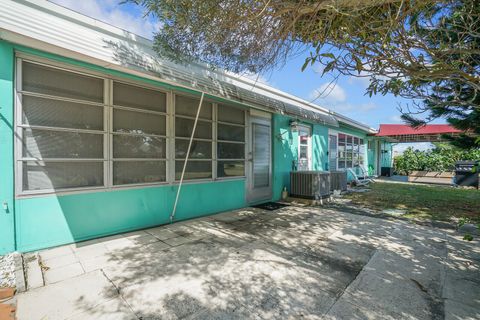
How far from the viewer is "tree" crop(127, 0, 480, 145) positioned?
8.72 ft

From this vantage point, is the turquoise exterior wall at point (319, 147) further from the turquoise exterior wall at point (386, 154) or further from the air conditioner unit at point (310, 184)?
the turquoise exterior wall at point (386, 154)

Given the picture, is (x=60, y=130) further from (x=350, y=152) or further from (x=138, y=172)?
(x=350, y=152)

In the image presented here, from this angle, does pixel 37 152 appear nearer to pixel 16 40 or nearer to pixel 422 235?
pixel 16 40

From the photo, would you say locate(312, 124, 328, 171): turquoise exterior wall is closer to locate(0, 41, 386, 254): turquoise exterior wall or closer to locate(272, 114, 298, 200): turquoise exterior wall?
locate(272, 114, 298, 200): turquoise exterior wall

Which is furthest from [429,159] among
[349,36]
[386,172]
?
[349,36]

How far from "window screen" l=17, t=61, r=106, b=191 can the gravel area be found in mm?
934

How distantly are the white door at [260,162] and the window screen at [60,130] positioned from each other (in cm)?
394

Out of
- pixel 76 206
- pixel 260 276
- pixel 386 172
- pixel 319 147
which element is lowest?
pixel 260 276

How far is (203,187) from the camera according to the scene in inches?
222

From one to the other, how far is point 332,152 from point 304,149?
2.81 meters

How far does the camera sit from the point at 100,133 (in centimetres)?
408

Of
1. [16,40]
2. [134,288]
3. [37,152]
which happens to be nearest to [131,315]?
[134,288]

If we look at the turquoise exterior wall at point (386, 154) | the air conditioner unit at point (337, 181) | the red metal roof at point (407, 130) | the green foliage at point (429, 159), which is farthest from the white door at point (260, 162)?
the turquoise exterior wall at point (386, 154)

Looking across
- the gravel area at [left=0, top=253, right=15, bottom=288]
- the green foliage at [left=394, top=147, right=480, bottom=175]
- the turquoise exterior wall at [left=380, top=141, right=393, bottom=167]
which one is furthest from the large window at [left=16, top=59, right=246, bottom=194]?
the turquoise exterior wall at [left=380, top=141, right=393, bottom=167]
